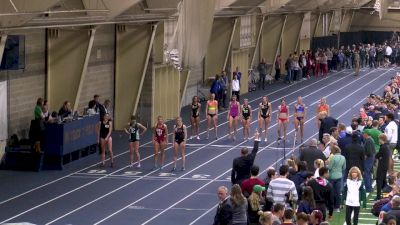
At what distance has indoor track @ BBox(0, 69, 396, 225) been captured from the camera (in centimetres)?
2160

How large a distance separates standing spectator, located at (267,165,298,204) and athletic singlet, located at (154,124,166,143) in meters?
9.52

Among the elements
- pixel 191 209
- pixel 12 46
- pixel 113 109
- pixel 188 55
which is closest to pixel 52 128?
pixel 12 46

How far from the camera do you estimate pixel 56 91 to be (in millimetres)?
31016

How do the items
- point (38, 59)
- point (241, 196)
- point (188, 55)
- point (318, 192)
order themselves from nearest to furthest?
point (241, 196), point (318, 192), point (188, 55), point (38, 59)

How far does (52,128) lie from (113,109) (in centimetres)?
876

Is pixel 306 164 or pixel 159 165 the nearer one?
pixel 306 164

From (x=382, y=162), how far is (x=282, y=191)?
19.9 feet

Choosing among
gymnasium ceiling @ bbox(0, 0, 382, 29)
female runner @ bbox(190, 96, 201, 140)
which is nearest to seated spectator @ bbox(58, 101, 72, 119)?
gymnasium ceiling @ bbox(0, 0, 382, 29)

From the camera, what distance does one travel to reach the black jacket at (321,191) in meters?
18.5

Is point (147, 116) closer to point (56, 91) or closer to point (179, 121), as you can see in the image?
point (56, 91)

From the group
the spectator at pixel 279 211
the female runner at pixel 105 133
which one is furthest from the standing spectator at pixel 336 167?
the female runner at pixel 105 133

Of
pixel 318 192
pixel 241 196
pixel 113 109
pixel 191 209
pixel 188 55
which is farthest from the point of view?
Answer: pixel 113 109

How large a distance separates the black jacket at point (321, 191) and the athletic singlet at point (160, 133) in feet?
29.3

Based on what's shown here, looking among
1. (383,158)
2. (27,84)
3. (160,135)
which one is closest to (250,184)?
(383,158)
